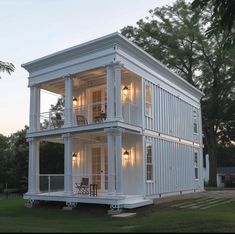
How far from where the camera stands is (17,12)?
Answer: 19984 millimetres

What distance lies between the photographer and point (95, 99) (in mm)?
22531

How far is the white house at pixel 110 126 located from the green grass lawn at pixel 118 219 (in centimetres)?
59

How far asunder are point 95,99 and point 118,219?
865 centimetres

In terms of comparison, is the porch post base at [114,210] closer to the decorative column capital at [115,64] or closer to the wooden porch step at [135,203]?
the wooden porch step at [135,203]

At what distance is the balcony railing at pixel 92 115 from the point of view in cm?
1972

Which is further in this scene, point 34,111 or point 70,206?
point 34,111

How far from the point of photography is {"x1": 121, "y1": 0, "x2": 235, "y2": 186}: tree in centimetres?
4116

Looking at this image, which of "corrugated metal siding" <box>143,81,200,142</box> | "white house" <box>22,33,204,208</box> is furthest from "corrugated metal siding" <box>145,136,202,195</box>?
"corrugated metal siding" <box>143,81,200,142</box>

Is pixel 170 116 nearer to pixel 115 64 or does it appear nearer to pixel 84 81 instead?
pixel 84 81

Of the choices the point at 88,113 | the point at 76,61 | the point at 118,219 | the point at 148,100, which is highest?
the point at 76,61

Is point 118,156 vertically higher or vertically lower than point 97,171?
higher

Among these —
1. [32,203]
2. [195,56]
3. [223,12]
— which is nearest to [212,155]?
[195,56]

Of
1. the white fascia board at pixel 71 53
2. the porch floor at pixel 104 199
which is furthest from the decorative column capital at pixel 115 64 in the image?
the porch floor at pixel 104 199

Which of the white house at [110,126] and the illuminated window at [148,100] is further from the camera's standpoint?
the illuminated window at [148,100]
